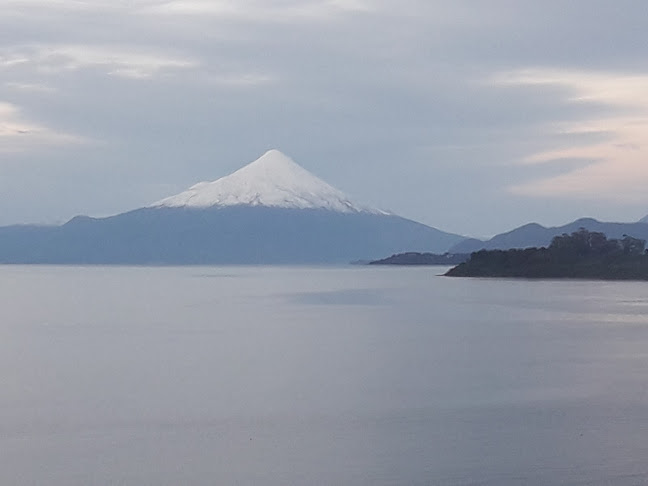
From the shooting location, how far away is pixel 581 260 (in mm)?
61781

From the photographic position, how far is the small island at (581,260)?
59875mm

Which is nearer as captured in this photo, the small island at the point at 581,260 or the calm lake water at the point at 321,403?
the calm lake water at the point at 321,403

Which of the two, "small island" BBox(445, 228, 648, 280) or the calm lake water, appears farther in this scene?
"small island" BBox(445, 228, 648, 280)

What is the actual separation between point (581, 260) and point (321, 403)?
167 feet

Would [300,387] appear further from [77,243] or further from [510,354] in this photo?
[77,243]

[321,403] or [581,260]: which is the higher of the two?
[581,260]

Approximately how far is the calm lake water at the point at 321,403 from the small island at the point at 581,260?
34.6 meters

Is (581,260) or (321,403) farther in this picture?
(581,260)

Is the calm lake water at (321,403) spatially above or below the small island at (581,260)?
below

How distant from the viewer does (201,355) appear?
18453mm

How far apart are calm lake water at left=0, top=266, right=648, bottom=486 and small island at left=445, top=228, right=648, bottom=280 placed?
3464cm

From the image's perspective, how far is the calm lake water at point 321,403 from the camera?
377 inches

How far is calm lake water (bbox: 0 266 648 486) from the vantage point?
31.4 ft

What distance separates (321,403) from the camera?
13.1 m
